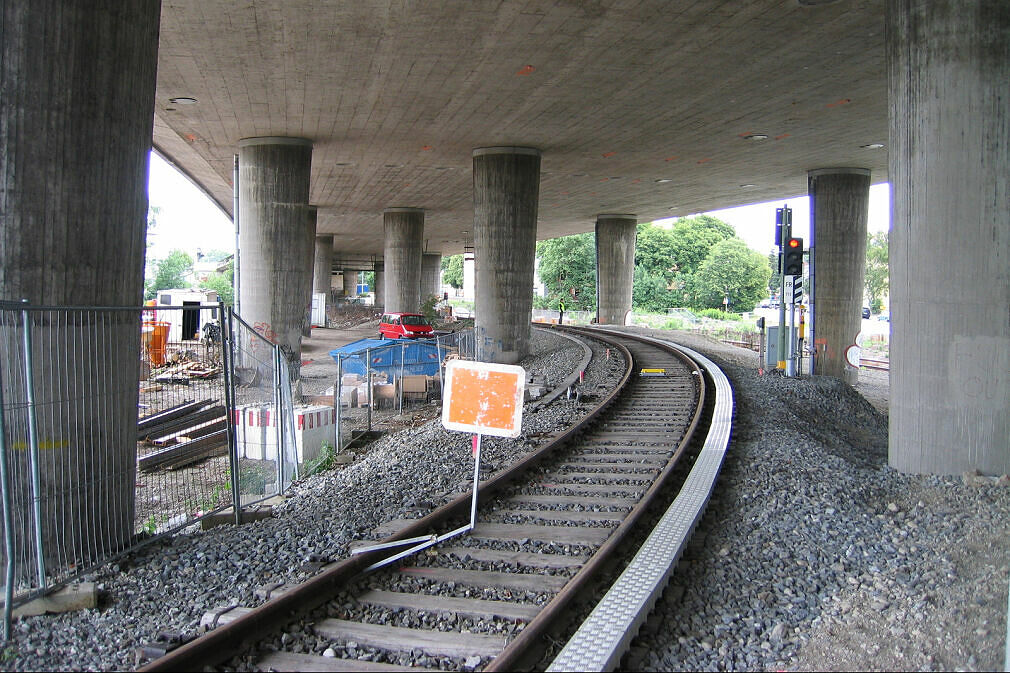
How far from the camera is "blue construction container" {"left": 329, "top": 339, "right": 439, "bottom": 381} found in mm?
17859

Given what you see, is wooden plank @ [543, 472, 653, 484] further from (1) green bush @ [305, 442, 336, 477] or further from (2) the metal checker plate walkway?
(1) green bush @ [305, 442, 336, 477]

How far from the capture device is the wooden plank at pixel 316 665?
4.31 metres

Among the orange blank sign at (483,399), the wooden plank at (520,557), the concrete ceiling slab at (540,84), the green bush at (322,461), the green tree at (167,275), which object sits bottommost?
the green bush at (322,461)

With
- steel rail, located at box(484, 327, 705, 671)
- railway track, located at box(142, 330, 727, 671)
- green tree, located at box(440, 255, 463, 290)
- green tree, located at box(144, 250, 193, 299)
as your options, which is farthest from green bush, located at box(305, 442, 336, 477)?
green tree, located at box(440, 255, 463, 290)

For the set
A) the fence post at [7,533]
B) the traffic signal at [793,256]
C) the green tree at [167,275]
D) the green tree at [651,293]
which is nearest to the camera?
the fence post at [7,533]

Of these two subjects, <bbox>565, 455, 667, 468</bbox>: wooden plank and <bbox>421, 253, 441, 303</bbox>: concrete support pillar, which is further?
<bbox>421, 253, 441, 303</bbox>: concrete support pillar

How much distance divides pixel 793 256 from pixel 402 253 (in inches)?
1272

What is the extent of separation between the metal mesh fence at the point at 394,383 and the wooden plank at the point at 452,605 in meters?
11.1

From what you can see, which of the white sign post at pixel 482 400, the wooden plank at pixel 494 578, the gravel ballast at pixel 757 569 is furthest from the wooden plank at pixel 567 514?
the wooden plank at pixel 494 578

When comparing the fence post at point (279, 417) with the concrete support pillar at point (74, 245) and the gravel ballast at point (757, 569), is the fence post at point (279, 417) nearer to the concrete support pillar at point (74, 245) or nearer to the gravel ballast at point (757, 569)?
the gravel ballast at point (757, 569)

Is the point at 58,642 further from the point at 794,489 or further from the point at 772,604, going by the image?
the point at 794,489

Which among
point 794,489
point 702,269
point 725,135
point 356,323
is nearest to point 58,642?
point 794,489

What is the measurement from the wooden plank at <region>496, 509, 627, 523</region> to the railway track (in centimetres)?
2

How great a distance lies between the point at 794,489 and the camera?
8.10 meters
